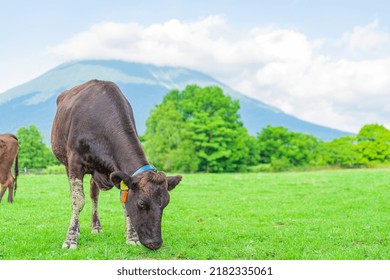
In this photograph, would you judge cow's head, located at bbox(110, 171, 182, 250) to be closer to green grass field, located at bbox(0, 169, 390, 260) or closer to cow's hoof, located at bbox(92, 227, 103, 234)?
green grass field, located at bbox(0, 169, 390, 260)

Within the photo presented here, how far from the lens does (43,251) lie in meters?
8.25

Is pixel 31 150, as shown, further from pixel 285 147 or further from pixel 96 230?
pixel 96 230

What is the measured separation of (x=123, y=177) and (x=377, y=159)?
82.8 meters

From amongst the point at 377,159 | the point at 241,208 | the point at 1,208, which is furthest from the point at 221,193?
the point at 377,159

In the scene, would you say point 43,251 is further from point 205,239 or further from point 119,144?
point 205,239

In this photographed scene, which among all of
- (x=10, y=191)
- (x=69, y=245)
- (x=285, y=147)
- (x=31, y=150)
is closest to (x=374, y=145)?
(x=285, y=147)

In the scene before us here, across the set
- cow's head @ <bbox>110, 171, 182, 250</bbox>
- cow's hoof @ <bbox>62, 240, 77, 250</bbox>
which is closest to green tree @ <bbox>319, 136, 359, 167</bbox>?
cow's hoof @ <bbox>62, 240, 77, 250</bbox>

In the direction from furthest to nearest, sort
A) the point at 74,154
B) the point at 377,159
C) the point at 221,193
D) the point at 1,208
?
the point at 377,159 < the point at 221,193 < the point at 1,208 < the point at 74,154

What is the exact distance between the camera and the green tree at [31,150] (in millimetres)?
68188

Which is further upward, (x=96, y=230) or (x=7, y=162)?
(x=7, y=162)

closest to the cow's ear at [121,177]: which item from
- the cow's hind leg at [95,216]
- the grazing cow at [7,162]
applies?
the cow's hind leg at [95,216]

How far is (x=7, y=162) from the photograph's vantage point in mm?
16250

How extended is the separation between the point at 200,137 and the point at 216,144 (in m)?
2.32

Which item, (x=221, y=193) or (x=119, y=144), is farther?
(x=221, y=193)
